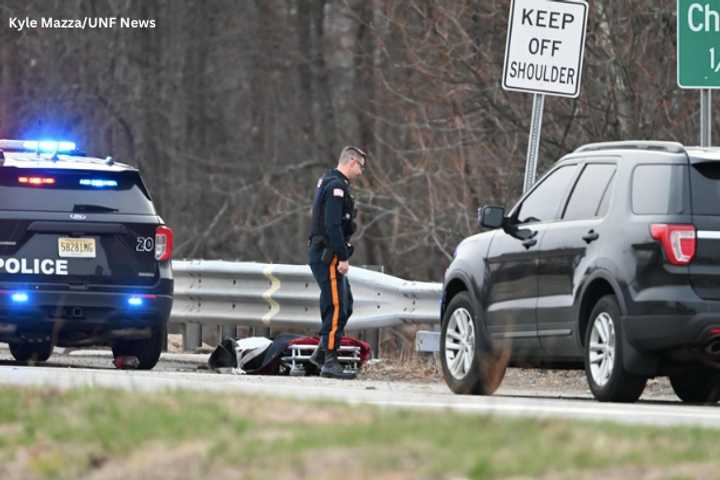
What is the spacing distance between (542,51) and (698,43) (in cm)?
111

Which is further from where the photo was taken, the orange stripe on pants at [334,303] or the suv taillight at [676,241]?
the orange stripe on pants at [334,303]

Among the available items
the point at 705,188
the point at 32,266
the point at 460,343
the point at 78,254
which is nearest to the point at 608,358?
the point at 705,188

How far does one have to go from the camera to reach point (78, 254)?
16.4 meters

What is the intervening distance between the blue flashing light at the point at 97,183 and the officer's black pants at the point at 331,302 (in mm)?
1559

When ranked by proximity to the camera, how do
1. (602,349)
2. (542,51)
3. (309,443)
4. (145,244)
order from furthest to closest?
1. (145,244)
2. (542,51)
3. (602,349)
4. (309,443)

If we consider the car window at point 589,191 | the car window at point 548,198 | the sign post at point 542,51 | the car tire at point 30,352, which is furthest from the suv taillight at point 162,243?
the car window at point 589,191

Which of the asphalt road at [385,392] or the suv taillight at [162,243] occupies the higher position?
the suv taillight at [162,243]

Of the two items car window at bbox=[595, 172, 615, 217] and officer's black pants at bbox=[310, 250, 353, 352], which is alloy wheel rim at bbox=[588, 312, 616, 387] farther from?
officer's black pants at bbox=[310, 250, 353, 352]

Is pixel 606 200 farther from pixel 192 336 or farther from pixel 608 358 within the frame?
pixel 192 336

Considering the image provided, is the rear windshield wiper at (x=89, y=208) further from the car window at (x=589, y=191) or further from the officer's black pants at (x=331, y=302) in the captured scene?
the car window at (x=589, y=191)

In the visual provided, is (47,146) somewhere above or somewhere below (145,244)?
above

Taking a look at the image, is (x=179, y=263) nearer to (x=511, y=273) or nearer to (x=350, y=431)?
(x=511, y=273)

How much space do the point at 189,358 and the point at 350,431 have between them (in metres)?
11.6

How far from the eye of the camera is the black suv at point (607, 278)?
12391 mm
